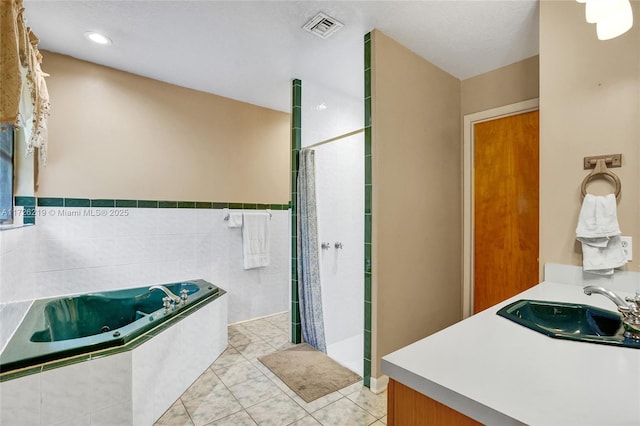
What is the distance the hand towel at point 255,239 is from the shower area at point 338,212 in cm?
77

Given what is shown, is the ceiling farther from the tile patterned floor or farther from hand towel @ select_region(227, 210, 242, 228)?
the tile patterned floor

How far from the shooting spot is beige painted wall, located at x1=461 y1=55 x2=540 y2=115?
2.51m

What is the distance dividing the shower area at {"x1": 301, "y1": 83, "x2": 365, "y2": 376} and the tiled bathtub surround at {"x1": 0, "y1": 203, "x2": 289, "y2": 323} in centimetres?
88

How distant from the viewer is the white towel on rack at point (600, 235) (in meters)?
1.53

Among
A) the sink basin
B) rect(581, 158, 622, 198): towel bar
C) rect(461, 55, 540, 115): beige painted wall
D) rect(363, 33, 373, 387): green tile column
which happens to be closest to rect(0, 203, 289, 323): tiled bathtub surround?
rect(363, 33, 373, 387): green tile column

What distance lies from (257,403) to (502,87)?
3129 mm

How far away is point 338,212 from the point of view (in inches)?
126

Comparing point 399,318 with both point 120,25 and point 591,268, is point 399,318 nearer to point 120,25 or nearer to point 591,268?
point 591,268

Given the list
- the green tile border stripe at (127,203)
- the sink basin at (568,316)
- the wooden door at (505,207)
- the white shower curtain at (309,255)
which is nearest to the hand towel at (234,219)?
the green tile border stripe at (127,203)

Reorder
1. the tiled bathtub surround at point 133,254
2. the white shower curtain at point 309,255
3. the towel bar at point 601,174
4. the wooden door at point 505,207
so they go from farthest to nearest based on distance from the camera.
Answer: the white shower curtain at point 309,255 < the wooden door at point 505,207 < the tiled bathtub surround at point 133,254 < the towel bar at point 601,174

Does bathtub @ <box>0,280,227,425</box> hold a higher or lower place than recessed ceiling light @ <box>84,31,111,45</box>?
lower

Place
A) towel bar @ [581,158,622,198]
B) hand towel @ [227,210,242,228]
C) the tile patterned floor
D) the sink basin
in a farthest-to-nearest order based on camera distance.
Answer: hand towel @ [227,210,242,228] → the tile patterned floor → towel bar @ [581,158,622,198] → the sink basin

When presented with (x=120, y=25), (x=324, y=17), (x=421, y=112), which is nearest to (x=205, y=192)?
(x=120, y=25)

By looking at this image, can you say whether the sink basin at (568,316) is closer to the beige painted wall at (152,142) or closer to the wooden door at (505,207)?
the wooden door at (505,207)
